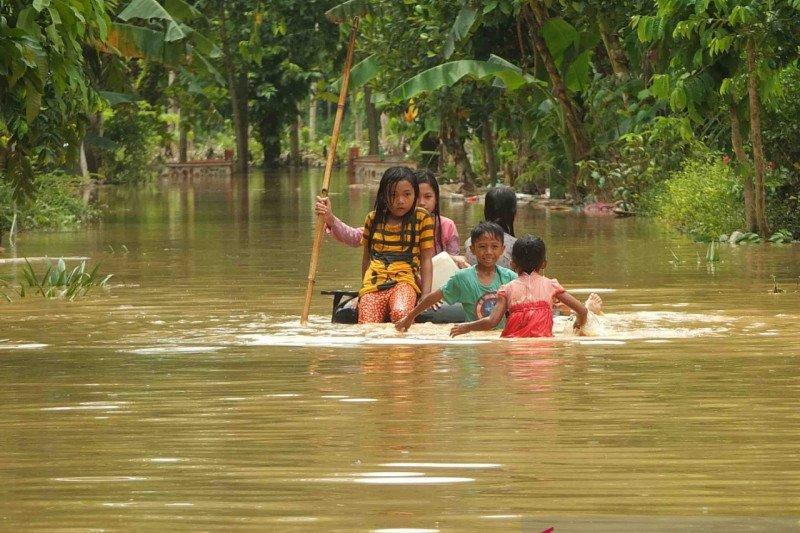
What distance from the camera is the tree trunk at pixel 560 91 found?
1039 inches

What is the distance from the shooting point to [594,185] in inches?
1130

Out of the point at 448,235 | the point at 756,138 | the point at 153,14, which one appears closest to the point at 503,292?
the point at 448,235

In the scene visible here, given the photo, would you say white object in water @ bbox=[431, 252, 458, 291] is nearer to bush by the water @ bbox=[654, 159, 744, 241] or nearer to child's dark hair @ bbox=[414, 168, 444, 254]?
child's dark hair @ bbox=[414, 168, 444, 254]

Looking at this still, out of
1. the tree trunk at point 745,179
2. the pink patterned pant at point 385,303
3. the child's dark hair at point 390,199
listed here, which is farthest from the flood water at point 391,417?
the tree trunk at point 745,179

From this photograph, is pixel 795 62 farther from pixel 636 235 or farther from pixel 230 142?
pixel 230 142

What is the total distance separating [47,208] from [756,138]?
36.4 ft

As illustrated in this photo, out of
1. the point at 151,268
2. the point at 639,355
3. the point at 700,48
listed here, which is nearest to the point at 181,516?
the point at 639,355

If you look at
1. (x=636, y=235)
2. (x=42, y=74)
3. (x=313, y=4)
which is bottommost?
(x=636, y=235)

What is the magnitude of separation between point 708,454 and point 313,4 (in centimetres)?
4697

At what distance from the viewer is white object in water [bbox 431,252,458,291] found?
37.9 ft

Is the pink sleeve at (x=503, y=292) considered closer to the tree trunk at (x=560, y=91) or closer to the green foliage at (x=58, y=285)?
the green foliage at (x=58, y=285)

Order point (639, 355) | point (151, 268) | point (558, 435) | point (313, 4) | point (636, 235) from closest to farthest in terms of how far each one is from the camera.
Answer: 1. point (558, 435)
2. point (639, 355)
3. point (151, 268)
4. point (636, 235)
5. point (313, 4)

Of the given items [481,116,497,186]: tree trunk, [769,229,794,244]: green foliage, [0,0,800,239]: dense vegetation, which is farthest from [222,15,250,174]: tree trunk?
[769,229,794,244]: green foliage

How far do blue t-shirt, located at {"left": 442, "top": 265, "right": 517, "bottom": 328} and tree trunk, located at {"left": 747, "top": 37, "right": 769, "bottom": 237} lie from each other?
25.1 feet
